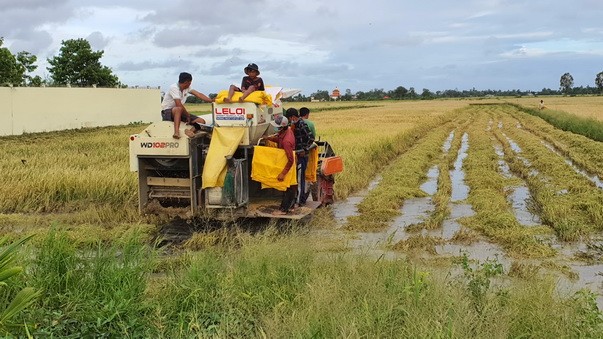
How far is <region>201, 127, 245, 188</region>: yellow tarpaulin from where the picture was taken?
755 centimetres

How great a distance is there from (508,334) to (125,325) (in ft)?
8.79

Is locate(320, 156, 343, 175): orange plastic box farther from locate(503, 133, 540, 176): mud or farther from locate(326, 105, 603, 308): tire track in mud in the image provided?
locate(503, 133, 540, 176): mud

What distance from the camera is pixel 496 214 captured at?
8.85 metres

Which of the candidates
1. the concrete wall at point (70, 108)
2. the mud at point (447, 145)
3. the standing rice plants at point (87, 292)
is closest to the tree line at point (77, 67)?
the concrete wall at point (70, 108)

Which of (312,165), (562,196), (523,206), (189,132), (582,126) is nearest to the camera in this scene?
(189,132)

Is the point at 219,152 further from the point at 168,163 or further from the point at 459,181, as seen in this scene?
the point at 459,181

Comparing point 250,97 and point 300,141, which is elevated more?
point 250,97

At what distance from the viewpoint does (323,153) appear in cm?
995

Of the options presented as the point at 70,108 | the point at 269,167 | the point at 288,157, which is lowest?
the point at 269,167

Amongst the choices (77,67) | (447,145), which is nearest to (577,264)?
(447,145)

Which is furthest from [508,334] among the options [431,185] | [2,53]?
[2,53]

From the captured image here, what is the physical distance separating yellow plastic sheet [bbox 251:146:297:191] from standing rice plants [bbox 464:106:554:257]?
317 centimetres

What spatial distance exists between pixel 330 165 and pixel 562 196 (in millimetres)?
4744

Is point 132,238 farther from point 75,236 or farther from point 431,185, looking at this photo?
point 431,185
